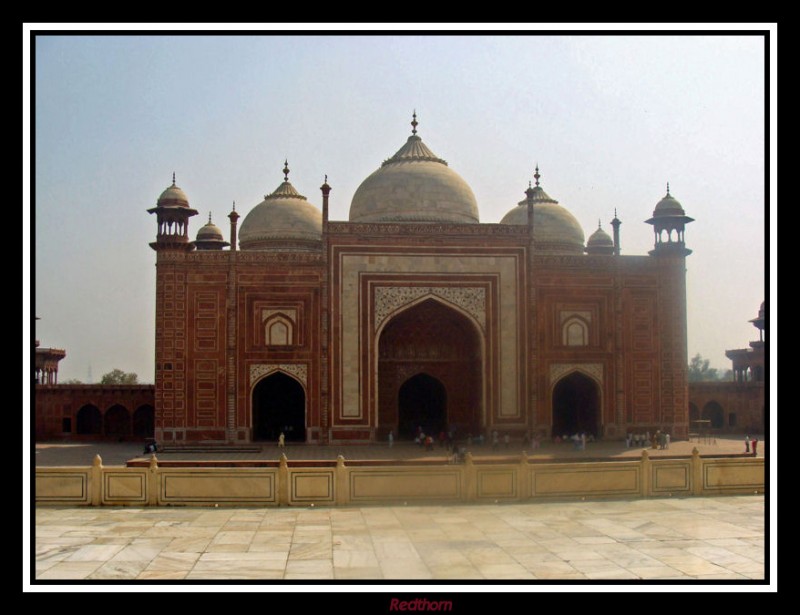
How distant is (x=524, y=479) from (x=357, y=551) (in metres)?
3.14

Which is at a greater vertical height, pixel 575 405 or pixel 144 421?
pixel 575 405

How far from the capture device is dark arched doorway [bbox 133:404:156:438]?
76.0 ft

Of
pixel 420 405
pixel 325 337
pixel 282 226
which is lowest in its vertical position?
pixel 420 405

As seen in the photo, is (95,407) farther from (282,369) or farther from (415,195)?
(415,195)

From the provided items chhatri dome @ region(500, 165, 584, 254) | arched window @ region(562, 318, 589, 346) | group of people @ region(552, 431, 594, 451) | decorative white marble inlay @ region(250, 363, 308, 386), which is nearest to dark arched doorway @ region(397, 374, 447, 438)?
decorative white marble inlay @ region(250, 363, 308, 386)

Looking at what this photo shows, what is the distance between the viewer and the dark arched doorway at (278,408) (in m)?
19.8

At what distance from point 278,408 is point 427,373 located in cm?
379

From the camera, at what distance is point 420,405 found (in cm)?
2088

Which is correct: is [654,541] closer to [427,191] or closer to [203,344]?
[203,344]

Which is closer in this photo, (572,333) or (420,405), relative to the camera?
(572,333)

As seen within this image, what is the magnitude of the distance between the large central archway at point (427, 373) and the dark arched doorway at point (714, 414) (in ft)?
30.6

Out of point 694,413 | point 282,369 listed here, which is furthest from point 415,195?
point 694,413

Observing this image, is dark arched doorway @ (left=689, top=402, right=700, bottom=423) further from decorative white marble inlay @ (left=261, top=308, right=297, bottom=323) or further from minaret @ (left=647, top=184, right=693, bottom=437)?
decorative white marble inlay @ (left=261, top=308, right=297, bottom=323)

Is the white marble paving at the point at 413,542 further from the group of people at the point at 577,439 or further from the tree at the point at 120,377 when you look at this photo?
the tree at the point at 120,377
